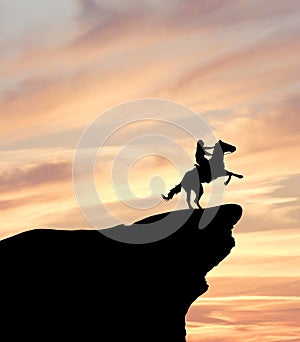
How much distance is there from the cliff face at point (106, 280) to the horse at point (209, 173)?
1.93 meters

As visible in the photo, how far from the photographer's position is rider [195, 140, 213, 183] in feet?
86.0

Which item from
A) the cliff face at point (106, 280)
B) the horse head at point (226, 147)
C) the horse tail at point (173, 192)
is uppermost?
the horse head at point (226, 147)

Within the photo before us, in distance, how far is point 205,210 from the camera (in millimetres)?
28391

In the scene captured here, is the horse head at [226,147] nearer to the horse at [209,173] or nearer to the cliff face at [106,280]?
the horse at [209,173]

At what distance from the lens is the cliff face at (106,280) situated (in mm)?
27328

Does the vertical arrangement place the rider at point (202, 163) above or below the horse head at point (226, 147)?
below

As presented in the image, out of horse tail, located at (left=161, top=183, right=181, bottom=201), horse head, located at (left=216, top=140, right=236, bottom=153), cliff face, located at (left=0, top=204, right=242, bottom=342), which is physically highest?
horse head, located at (left=216, top=140, right=236, bottom=153)

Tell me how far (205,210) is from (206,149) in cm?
319

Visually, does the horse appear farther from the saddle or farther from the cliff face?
the cliff face

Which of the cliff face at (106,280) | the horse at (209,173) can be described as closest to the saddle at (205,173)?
the horse at (209,173)

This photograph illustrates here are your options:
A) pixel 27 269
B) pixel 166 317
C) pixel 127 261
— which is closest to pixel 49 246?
pixel 27 269

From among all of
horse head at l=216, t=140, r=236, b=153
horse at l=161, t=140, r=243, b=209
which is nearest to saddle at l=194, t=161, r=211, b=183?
horse at l=161, t=140, r=243, b=209

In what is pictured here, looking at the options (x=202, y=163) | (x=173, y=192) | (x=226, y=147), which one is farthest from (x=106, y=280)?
(x=226, y=147)

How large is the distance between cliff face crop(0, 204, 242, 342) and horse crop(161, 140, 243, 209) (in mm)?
1925
